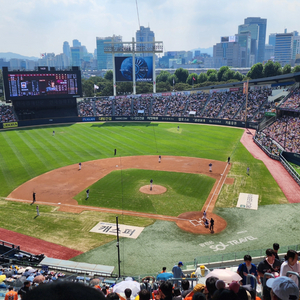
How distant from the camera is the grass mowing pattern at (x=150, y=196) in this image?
28.6 m

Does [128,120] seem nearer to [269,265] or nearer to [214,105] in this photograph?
[214,105]

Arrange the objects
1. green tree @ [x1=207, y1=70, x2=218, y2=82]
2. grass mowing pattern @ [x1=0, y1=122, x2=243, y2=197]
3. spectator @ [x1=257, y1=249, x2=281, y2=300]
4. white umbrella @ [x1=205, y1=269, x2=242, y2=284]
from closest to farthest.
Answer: white umbrella @ [x1=205, y1=269, x2=242, y2=284], spectator @ [x1=257, y1=249, x2=281, y2=300], grass mowing pattern @ [x1=0, y1=122, x2=243, y2=197], green tree @ [x1=207, y1=70, x2=218, y2=82]

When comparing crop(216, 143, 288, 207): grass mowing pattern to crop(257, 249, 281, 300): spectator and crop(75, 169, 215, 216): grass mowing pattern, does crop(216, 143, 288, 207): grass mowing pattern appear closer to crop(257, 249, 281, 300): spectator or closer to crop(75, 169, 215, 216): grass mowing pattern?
crop(75, 169, 215, 216): grass mowing pattern

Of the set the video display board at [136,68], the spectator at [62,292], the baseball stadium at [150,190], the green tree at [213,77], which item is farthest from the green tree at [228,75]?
the spectator at [62,292]

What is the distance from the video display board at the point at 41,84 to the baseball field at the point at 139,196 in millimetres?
17768

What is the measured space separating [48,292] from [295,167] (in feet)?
143

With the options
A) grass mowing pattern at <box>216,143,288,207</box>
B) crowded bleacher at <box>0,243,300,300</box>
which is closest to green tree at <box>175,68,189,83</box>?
grass mowing pattern at <box>216,143,288,207</box>

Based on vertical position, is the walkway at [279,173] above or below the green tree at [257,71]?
below

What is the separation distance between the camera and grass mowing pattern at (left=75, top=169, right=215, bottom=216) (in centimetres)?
2864

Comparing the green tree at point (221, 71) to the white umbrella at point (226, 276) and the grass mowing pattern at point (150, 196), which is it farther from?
the white umbrella at point (226, 276)

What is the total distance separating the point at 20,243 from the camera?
74.3 feet

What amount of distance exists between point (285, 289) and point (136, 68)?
8447 centimetres

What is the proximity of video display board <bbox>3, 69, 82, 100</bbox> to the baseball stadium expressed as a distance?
1.65 metres

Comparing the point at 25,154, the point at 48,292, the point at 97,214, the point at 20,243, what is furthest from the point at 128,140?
the point at 48,292
